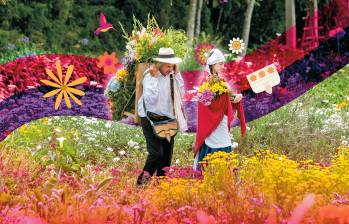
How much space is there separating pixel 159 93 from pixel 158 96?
3cm

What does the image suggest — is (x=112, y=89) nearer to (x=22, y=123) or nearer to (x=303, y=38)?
(x=22, y=123)

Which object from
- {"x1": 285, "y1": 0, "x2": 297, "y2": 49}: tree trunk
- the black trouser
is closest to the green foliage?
{"x1": 285, "y1": 0, "x2": 297, "y2": 49}: tree trunk

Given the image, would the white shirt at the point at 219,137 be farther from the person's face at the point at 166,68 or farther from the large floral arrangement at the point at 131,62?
the large floral arrangement at the point at 131,62

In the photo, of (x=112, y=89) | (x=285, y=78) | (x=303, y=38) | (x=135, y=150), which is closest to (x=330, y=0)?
(x=303, y=38)

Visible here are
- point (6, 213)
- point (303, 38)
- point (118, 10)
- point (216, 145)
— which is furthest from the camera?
point (118, 10)

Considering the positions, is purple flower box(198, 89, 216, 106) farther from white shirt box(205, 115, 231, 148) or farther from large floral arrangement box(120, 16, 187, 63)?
large floral arrangement box(120, 16, 187, 63)

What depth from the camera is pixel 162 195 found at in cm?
478

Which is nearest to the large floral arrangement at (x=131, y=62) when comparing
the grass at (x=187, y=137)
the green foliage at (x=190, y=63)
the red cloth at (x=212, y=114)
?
the grass at (x=187, y=137)

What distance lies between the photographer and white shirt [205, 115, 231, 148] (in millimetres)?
6816

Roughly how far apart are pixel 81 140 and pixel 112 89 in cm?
154

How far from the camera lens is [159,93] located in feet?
22.3

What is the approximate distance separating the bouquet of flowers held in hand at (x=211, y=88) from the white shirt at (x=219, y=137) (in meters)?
0.23

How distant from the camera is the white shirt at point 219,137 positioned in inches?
268

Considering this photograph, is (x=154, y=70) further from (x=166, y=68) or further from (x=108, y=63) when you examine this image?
(x=108, y=63)
